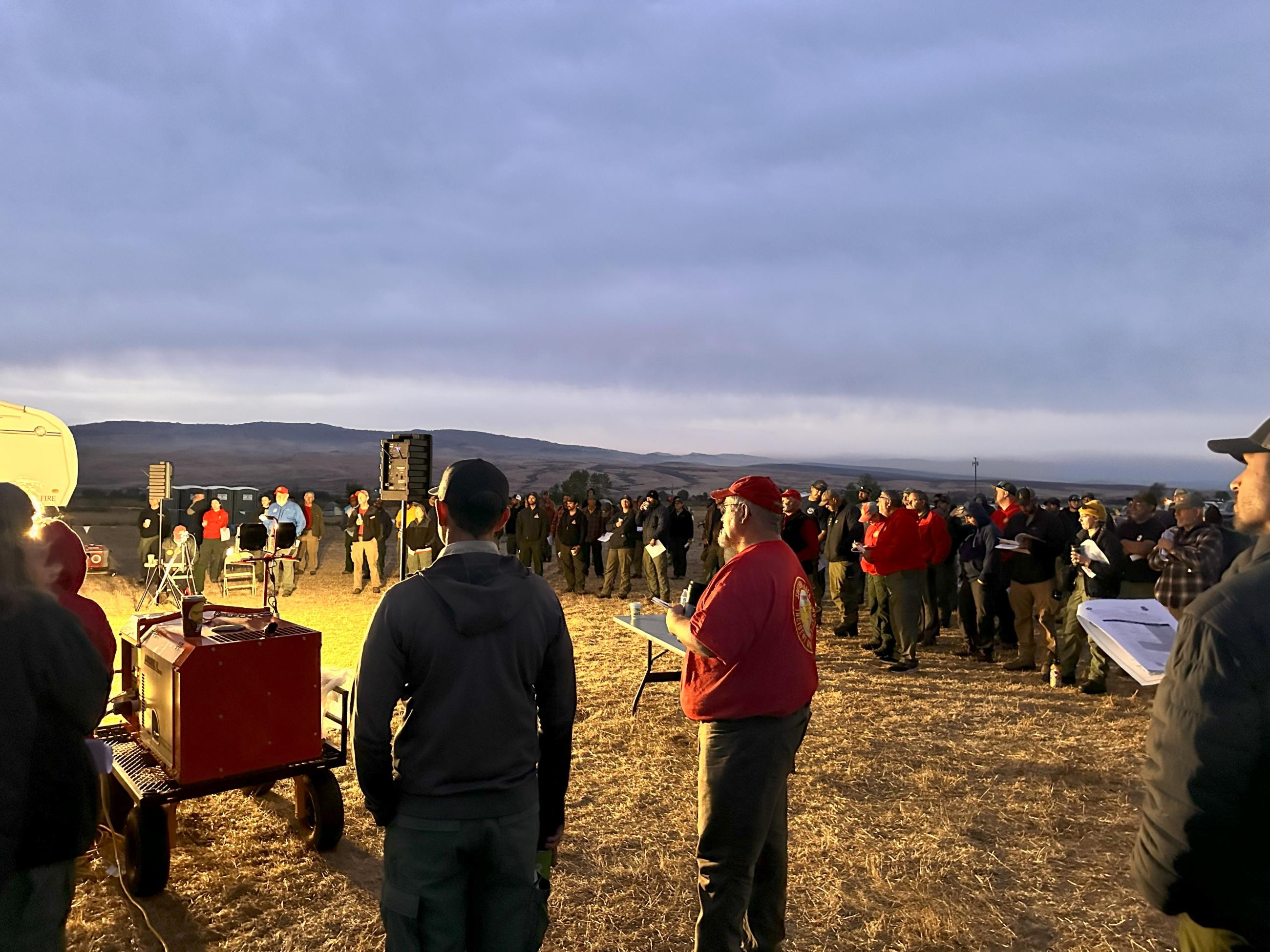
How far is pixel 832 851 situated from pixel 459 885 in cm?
302

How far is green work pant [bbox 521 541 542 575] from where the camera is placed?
15234 mm

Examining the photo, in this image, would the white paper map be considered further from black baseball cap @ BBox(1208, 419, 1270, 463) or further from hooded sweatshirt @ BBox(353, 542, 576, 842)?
hooded sweatshirt @ BBox(353, 542, 576, 842)

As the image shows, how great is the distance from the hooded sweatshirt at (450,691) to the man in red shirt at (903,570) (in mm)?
7105

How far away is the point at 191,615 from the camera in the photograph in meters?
3.62

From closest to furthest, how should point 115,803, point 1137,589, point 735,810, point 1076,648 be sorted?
point 735,810, point 115,803, point 1076,648, point 1137,589

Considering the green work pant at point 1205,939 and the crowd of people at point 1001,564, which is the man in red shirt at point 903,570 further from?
the green work pant at point 1205,939

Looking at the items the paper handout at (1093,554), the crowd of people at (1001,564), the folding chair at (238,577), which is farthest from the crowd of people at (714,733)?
the folding chair at (238,577)

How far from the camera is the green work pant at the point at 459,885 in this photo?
200cm

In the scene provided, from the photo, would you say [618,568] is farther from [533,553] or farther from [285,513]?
[285,513]

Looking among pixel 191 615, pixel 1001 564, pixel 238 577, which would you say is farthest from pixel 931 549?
pixel 238 577

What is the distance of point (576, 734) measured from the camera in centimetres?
648

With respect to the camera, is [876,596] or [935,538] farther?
[935,538]

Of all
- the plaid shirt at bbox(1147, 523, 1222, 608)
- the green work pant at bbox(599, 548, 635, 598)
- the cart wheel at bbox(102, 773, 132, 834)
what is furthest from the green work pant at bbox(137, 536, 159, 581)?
the plaid shirt at bbox(1147, 523, 1222, 608)

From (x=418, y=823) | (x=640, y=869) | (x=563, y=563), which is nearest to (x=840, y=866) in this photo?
(x=640, y=869)
